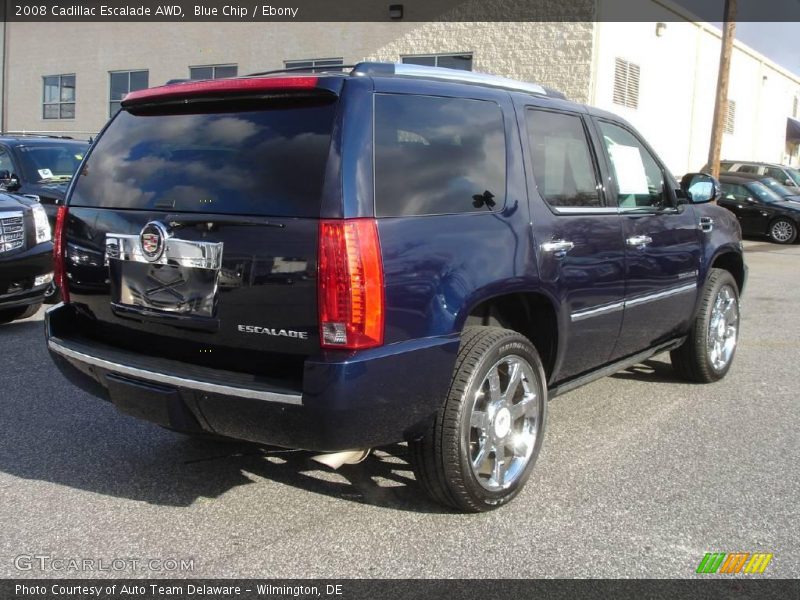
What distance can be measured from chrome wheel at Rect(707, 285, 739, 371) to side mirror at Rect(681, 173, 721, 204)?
76 cm

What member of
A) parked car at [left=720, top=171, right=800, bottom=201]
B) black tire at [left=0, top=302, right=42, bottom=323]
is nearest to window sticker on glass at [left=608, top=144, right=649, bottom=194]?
black tire at [left=0, top=302, right=42, bottom=323]

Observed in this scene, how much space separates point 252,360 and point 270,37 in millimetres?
20458

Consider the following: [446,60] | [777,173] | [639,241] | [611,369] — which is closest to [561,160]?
[639,241]

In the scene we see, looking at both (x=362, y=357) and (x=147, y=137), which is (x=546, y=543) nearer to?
(x=362, y=357)

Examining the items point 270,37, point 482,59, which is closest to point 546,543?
A: point 482,59

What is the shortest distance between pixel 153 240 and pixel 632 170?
2955 millimetres

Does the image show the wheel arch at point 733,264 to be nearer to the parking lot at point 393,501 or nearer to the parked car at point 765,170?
the parking lot at point 393,501

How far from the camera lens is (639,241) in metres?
4.64

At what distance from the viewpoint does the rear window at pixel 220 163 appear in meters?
3.10

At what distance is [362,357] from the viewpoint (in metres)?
2.96

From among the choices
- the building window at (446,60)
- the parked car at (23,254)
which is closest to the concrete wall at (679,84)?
the building window at (446,60)

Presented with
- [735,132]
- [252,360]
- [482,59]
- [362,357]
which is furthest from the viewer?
[735,132]

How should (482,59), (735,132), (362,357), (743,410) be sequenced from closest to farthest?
(362,357) < (743,410) < (482,59) < (735,132)

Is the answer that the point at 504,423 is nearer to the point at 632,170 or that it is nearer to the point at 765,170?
the point at 632,170
